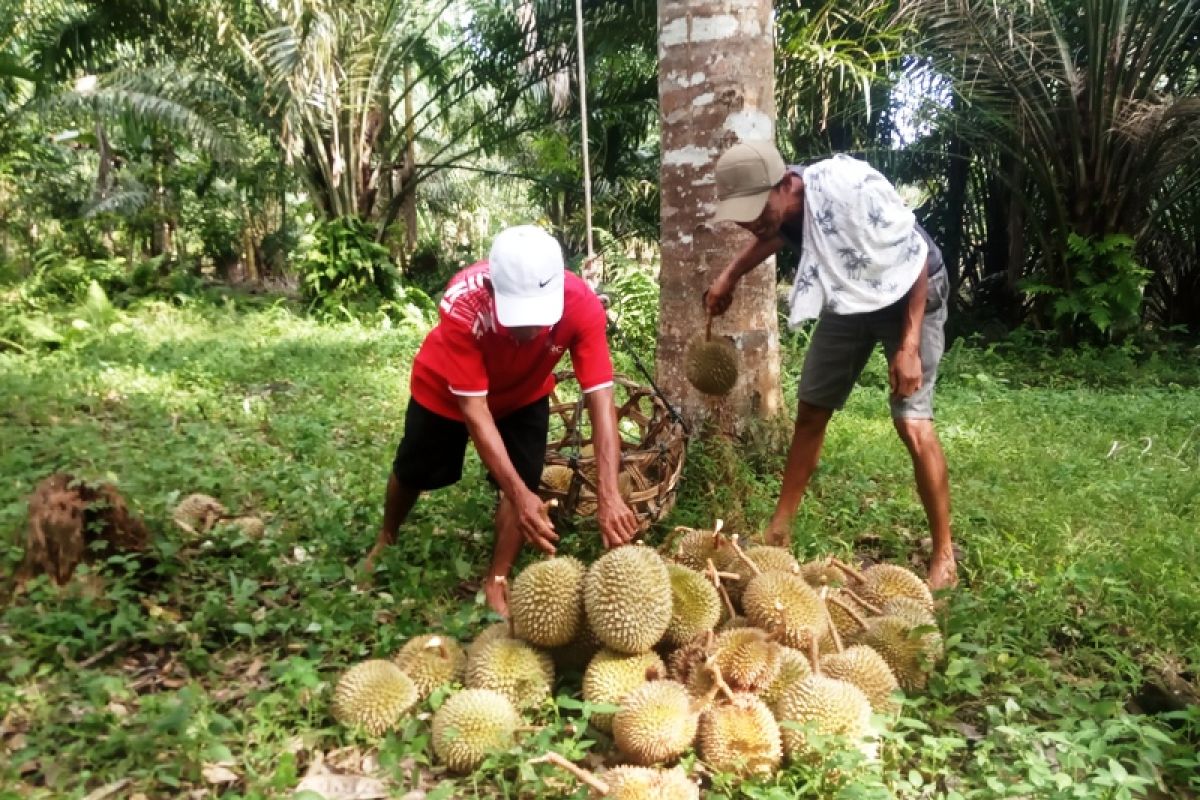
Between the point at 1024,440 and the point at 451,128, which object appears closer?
the point at 1024,440

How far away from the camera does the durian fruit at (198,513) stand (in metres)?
3.22

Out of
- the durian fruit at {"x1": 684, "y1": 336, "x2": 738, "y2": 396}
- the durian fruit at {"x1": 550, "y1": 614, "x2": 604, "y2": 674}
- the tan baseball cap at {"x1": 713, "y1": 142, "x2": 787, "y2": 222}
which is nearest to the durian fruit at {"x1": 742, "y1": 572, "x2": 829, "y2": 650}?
the durian fruit at {"x1": 550, "y1": 614, "x2": 604, "y2": 674}

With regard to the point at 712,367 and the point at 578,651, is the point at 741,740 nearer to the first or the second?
the point at 578,651

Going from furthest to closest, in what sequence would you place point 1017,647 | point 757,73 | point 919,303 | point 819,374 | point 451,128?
point 451,128 < point 757,73 < point 819,374 < point 919,303 < point 1017,647

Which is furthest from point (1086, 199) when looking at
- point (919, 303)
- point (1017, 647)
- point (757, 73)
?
point (1017, 647)

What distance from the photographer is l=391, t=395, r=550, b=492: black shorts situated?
2912 mm

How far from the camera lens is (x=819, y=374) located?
3184mm

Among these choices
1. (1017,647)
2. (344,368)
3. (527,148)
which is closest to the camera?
(1017,647)

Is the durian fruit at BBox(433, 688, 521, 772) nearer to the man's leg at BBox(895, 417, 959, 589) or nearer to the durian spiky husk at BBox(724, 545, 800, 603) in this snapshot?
the durian spiky husk at BBox(724, 545, 800, 603)

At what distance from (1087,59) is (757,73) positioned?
17.0 feet

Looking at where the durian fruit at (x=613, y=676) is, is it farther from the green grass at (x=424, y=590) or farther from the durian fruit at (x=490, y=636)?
the durian fruit at (x=490, y=636)

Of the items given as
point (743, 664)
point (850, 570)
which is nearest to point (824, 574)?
point (850, 570)

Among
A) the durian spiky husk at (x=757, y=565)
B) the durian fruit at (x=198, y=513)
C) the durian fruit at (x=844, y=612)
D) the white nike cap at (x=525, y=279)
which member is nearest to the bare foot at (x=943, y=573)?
the durian fruit at (x=844, y=612)

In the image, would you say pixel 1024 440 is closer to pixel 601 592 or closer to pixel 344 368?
pixel 601 592
